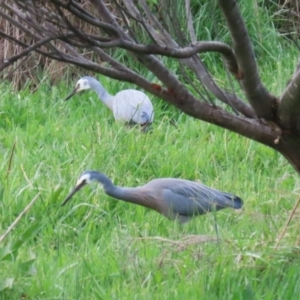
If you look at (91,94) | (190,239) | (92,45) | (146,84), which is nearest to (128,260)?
(190,239)

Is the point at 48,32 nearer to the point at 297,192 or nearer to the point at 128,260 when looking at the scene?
the point at 128,260

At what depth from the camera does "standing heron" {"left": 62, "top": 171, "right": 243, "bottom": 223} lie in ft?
13.9

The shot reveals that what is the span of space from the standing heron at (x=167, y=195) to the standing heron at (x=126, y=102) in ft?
5.05

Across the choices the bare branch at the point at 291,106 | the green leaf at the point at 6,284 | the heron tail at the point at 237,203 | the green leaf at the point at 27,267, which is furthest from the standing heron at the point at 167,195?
the bare branch at the point at 291,106

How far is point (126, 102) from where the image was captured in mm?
6352

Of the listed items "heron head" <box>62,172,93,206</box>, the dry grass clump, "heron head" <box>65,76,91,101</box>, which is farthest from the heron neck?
the dry grass clump

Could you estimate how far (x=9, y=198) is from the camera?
426 centimetres

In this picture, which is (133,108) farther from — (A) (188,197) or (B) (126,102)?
(A) (188,197)

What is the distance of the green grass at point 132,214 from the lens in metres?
3.13

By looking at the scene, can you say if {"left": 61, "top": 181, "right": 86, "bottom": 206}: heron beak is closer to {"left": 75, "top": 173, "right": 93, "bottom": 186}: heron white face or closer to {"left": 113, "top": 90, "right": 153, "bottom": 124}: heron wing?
{"left": 75, "top": 173, "right": 93, "bottom": 186}: heron white face

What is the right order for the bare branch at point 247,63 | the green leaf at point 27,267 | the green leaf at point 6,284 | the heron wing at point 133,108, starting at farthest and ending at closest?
the heron wing at point 133,108
the green leaf at point 27,267
the green leaf at point 6,284
the bare branch at point 247,63

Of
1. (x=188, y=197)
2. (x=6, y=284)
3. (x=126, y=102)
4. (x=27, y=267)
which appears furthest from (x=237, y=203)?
(x=126, y=102)

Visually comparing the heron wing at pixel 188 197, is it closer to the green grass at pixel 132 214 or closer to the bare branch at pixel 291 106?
the green grass at pixel 132 214

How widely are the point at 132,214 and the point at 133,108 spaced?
6.54 feet
